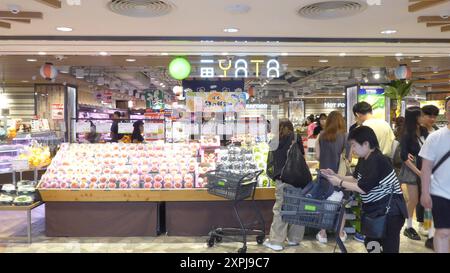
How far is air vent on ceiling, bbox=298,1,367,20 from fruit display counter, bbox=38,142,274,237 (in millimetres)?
2422

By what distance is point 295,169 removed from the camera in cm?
443

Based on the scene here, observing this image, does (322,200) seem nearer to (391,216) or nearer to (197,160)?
(391,216)

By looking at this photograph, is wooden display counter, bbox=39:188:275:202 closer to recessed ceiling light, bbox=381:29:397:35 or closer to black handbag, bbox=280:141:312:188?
black handbag, bbox=280:141:312:188

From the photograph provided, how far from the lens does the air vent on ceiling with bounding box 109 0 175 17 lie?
4.66 meters

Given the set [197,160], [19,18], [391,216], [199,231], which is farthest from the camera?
[197,160]

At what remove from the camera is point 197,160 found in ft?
18.7

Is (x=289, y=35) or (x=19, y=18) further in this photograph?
(x=289, y=35)

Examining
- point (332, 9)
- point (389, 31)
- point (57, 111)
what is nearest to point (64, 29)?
point (332, 9)

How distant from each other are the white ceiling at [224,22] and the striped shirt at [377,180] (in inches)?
96.4

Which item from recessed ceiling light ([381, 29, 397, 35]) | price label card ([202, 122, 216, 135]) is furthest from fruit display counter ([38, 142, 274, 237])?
recessed ceiling light ([381, 29, 397, 35])

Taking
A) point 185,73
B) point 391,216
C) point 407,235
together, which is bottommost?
point 407,235

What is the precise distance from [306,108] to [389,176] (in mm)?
29293

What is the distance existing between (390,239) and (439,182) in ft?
2.34
